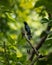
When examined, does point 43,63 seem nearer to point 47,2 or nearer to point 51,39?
point 51,39

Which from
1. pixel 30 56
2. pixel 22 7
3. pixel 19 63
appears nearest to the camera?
pixel 19 63

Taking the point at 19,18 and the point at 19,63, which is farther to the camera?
the point at 19,18

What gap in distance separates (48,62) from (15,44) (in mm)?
223

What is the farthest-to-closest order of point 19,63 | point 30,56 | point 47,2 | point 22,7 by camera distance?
1. point 22,7
2. point 30,56
3. point 47,2
4. point 19,63

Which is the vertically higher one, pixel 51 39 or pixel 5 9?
pixel 5 9

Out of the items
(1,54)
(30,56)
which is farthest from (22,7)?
(1,54)

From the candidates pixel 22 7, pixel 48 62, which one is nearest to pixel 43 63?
pixel 48 62

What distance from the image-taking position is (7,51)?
4.61 feet

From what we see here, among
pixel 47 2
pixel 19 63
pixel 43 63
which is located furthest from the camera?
pixel 47 2

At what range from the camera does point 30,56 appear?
1.84 meters

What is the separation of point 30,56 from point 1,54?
48cm

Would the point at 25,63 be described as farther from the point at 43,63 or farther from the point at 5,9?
the point at 5,9

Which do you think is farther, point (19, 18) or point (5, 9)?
point (19, 18)

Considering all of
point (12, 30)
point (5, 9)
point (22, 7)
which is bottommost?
point (12, 30)
